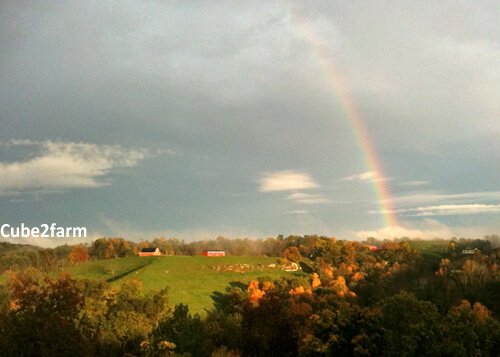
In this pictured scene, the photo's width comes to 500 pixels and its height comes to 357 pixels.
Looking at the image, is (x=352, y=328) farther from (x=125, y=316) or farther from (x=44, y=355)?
(x=44, y=355)

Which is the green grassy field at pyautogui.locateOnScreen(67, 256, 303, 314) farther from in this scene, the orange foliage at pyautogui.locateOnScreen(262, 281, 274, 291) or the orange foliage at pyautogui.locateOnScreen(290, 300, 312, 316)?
the orange foliage at pyautogui.locateOnScreen(290, 300, 312, 316)

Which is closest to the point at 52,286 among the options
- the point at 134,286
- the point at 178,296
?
the point at 134,286

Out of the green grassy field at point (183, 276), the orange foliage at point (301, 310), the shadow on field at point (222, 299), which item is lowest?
the shadow on field at point (222, 299)

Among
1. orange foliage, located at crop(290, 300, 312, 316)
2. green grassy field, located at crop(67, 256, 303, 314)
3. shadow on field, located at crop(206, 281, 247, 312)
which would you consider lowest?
shadow on field, located at crop(206, 281, 247, 312)

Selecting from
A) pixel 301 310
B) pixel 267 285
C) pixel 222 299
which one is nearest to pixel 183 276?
pixel 222 299

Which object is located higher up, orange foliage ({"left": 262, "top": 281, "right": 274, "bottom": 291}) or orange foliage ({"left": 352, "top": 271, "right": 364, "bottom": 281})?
orange foliage ({"left": 262, "top": 281, "right": 274, "bottom": 291})

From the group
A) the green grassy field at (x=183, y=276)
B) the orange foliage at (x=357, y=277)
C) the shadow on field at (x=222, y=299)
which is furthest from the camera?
the orange foliage at (x=357, y=277)

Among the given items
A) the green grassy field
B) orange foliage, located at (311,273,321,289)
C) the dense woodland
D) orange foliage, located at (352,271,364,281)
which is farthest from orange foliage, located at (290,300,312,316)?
orange foliage, located at (352,271,364,281)

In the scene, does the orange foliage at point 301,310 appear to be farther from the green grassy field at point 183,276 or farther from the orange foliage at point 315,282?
the orange foliage at point 315,282

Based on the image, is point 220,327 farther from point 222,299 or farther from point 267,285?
point 267,285

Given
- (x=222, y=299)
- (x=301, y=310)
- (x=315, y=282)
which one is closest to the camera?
(x=301, y=310)

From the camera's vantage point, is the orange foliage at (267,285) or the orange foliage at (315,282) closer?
the orange foliage at (267,285)

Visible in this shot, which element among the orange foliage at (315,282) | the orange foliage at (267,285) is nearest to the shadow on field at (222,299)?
the orange foliage at (267,285)

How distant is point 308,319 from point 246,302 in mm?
33745
